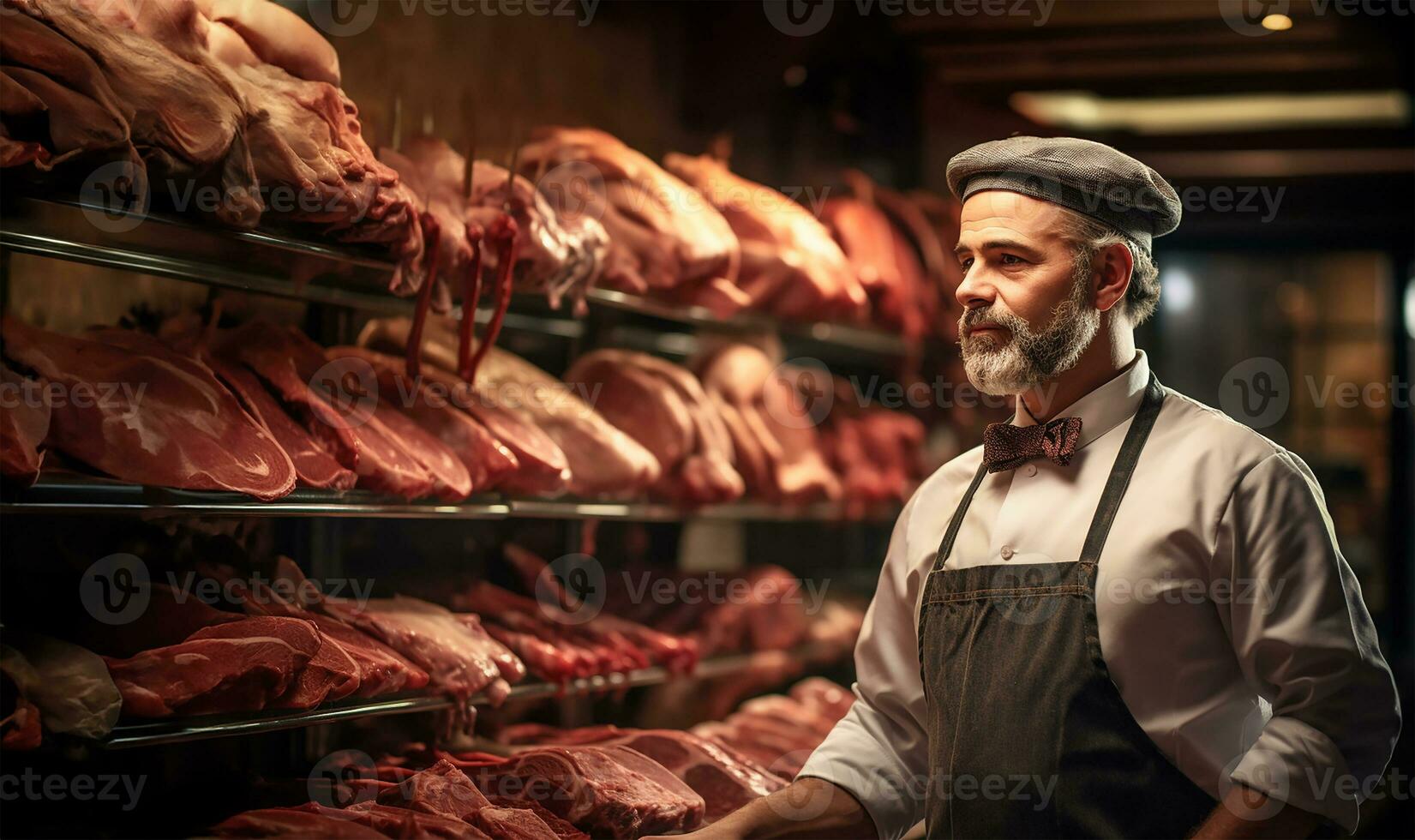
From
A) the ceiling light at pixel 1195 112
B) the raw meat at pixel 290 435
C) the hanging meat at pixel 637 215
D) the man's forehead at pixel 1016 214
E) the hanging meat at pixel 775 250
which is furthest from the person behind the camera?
the ceiling light at pixel 1195 112

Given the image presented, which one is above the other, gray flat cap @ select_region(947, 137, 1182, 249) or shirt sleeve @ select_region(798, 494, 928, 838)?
gray flat cap @ select_region(947, 137, 1182, 249)

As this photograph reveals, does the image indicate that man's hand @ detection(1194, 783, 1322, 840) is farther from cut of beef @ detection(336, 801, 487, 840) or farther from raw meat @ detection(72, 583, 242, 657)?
raw meat @ detection(72, 583, 242, 657)

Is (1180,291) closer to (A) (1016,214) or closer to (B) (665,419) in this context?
(B) (665,419)

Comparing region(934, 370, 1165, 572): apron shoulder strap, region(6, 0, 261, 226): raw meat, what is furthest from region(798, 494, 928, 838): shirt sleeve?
region(6, 0, 261, 226): raw meat

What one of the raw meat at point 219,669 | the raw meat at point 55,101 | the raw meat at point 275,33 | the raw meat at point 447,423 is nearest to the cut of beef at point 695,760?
the raw meat at point 447,423

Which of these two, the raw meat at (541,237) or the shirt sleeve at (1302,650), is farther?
the raw meat at (541,237)

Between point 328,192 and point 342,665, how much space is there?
1.00 metres

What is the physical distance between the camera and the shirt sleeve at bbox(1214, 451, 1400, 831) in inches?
91.7

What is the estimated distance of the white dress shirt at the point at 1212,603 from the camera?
2.34m

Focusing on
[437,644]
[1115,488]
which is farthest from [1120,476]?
[437,644]

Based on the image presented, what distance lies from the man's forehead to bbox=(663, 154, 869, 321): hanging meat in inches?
73.8

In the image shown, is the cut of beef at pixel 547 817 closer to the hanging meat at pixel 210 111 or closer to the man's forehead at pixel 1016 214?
the hanging meat at pixel 210 111

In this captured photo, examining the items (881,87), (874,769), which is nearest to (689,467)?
(874,769)

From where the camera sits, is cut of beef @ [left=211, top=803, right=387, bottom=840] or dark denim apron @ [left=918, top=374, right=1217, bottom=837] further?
cut of beef @ [left=211, top=803, right=387, bottom=840]
